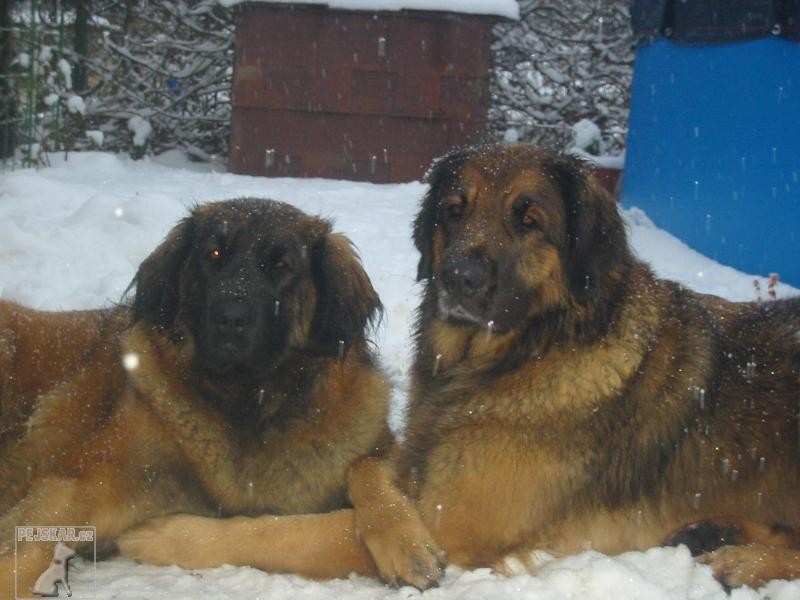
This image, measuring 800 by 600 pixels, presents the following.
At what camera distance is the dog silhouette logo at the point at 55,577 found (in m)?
3.17

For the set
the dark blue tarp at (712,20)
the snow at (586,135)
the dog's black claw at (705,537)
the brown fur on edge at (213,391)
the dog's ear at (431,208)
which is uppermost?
the dark blue tarp at (712,20)

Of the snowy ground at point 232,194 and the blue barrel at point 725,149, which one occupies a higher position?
the blue barrel at point 725,149

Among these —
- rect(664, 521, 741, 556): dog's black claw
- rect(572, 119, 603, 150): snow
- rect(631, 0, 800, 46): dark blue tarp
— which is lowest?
rect(664, 521, 741, 556): dog's black claw

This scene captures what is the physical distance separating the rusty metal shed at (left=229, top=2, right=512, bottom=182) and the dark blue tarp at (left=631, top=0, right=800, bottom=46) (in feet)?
7.65

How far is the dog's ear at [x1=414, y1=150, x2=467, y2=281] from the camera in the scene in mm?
4035

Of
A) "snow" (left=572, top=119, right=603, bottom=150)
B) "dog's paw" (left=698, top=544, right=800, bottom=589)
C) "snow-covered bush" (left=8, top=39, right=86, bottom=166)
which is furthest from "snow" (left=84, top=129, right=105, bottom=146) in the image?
"dog's paw" (left=698, top=544, right=800, bottom=589)

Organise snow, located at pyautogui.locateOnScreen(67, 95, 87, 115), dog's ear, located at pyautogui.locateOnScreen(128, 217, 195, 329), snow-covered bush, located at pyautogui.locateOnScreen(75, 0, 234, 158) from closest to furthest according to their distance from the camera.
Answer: dog's ear, located at pyautogui.locateOnScreen(128, 217, 195, 329) → snow, located at pyautogui.locateOnScreen(67, 95, 87, 115) → snow-covered bush, located at pyautogui.locateOnScreen(75, 0, 234, 158)

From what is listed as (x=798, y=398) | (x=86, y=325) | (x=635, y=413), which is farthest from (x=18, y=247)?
(x=798, y=398)

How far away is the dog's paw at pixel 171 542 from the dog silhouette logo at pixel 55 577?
27 cm

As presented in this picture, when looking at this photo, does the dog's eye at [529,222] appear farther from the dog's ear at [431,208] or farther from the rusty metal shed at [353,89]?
the rusty metal shed at [353,89]

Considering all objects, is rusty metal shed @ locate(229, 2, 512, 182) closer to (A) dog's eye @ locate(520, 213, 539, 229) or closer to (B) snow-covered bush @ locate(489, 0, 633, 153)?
(B) snow-covered bush @ locate(489, 0, 633, 153)

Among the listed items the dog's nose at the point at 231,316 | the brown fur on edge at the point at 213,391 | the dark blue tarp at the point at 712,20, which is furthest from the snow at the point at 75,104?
the dog's nose at the point at 231,316

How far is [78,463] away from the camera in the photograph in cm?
361

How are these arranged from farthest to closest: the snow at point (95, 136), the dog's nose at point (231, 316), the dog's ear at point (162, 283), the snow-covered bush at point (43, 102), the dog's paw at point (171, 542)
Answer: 1. the snow at point (95, 136)
2. the snow-covered bush at point (43, 102)
3. the dog's ear at point (162, 283)
4. the dog's nose at point (231, 316)
5. the dog's paw at point (171, 542)
